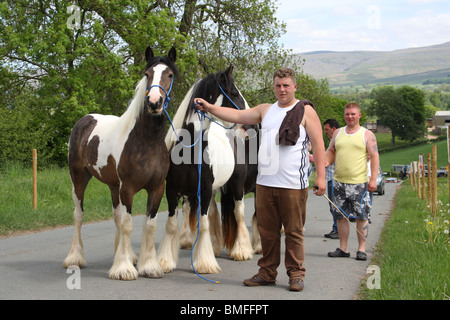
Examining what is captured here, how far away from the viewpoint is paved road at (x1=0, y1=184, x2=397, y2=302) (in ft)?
16.8

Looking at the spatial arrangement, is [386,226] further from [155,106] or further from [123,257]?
[155,106]

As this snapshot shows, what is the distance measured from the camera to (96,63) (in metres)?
21.7

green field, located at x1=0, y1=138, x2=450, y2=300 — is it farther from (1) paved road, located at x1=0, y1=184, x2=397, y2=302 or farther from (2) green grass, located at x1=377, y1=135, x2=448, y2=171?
(2) green grass, located at x1=377, y1=135, x2=448, y2=171

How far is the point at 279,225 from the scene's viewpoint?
5.70 metres

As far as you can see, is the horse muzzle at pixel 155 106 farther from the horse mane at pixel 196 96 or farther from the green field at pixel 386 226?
the green field at pixel 386 226

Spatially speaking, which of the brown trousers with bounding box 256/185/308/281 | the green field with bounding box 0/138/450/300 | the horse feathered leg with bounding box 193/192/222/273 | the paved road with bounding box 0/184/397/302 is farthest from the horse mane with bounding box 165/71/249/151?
the green field with bounding box 0/138/450/300

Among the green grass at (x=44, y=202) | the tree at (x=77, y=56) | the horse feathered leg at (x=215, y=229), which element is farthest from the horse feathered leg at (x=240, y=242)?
the tree at (x=77, y=56)

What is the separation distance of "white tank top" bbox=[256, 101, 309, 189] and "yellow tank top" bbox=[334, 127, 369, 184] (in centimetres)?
214

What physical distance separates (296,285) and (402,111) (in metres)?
113

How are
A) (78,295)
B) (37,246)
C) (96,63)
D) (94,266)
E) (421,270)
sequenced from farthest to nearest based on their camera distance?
(96,63)
(37,246)
(94,266)
(421,270)
(78,295)

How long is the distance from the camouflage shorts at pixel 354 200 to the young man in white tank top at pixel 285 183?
206 centimetres
